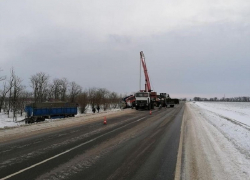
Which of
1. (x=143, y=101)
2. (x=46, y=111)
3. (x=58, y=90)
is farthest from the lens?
(x=58, y=90)

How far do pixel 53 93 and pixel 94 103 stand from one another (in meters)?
28.3

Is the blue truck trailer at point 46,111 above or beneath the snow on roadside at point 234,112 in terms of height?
above

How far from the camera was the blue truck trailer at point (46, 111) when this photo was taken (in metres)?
27.2

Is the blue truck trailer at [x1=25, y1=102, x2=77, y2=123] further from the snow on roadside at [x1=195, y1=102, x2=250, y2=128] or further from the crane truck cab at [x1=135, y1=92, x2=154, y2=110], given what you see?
the snow on roadside at [x1=195, y1=102, x2=250, y2=128]

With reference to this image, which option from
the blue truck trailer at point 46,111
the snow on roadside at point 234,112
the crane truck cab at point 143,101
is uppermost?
the crane truck cab at point 143,101

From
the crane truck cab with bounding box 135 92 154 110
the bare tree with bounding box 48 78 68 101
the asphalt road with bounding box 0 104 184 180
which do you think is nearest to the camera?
the asphalt road with bounding box 0 104 184 180

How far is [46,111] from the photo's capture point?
2845 cm

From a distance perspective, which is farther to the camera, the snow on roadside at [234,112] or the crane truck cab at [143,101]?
the crane truck cab at [143,101]

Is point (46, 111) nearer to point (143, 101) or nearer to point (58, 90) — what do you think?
point (143, 101)

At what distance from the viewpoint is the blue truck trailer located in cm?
2722

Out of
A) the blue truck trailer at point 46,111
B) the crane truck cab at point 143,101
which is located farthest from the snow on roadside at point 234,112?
the blue truck trailer at point 46,111

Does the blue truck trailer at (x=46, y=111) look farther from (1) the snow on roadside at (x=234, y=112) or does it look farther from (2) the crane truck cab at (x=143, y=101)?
(1) the snow on roadside at (x=234, y=112)

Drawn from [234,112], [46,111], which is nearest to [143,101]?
[234,112]

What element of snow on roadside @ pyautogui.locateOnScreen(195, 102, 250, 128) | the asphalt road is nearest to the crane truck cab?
snow on roadside @ pyautogui.locateOnScreen(195, 102, 250, 128)
